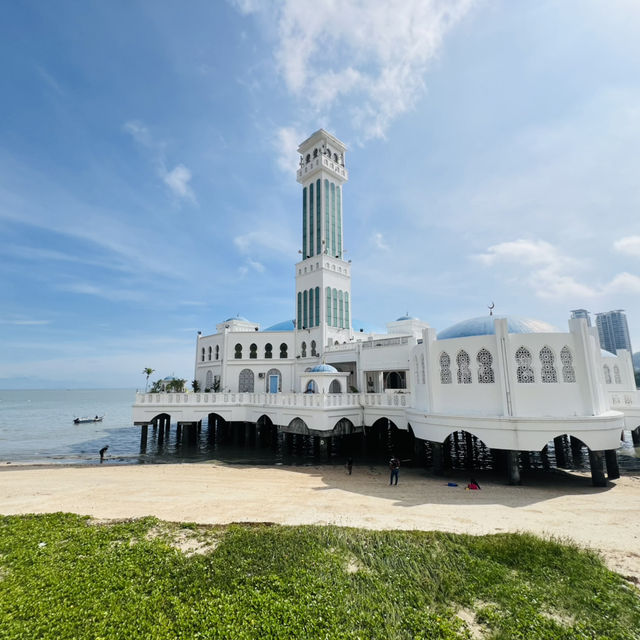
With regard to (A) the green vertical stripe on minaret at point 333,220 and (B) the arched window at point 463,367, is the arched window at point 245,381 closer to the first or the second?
(A) the green vertical stripe on minaret at point 333,220

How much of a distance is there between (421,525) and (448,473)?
388 inches

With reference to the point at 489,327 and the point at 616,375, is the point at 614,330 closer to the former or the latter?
the point at 616,375

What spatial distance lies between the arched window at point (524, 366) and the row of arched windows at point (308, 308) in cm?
2152

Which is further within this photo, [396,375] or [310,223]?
[310,223]

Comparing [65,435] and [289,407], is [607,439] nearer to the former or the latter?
[289,407]

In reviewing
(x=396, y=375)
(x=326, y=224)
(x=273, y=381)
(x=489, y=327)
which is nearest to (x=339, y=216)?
(x=326, y=224)

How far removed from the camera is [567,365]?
50.8 feet

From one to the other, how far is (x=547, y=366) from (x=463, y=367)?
3.44 metres

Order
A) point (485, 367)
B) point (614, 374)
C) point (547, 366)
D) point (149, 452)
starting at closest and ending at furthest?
point (547, 366), point (485, 367), point (614, 374), point (149, 452)

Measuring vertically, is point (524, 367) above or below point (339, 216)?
below

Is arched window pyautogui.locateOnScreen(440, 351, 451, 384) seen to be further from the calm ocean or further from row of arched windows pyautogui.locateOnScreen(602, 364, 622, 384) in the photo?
row of arched windows pyautogui.locateOnScreen(602, 364, 622, 384)

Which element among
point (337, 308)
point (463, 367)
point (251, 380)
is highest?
point (337, 308)

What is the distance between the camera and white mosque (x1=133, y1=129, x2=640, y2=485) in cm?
1533

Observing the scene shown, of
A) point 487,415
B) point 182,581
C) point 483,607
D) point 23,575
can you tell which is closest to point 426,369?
point 487,415
